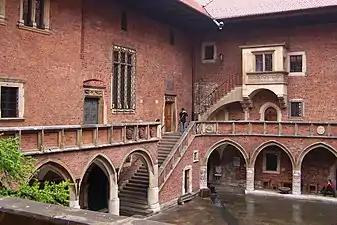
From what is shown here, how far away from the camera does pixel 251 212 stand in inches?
782

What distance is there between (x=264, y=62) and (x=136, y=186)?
12.1 meters

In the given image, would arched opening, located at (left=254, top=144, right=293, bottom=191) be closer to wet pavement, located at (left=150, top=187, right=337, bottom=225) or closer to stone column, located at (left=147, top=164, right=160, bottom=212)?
wet pavement, located at (left=150, top=187, right=337, bottom=225)

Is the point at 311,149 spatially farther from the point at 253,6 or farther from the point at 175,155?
the point at 253,6

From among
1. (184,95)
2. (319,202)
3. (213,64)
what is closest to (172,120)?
(184,95)

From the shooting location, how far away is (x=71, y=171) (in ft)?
44.4

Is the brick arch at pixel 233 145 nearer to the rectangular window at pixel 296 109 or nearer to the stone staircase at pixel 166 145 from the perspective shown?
the stone staircase at pixel 166 145

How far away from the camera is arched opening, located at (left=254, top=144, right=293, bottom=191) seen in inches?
1002

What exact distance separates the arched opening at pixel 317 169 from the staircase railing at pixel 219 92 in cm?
684

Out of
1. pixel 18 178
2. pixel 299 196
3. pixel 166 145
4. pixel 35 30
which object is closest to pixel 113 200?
pixel 166 145

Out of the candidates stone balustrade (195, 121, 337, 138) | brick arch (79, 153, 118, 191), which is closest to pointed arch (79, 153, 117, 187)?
brick arch (79, 153, 118, 191)

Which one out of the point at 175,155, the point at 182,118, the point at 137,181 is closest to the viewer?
the point at 137,181

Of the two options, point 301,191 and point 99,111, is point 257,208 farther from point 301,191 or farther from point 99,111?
point 99,111

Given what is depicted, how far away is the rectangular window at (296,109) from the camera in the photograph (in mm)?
25844

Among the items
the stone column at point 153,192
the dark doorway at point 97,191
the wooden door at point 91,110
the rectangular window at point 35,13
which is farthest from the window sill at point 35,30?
the stone column at point 153,192
